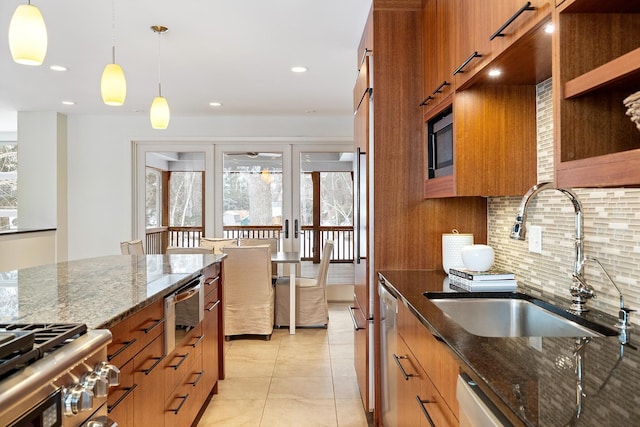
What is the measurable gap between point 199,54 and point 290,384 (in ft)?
8.77

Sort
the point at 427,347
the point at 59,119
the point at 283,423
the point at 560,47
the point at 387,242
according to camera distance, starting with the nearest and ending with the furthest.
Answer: the point at 560,47
the point at 427,347
the point at 387,242
the point at 283,423
the point at 59,119

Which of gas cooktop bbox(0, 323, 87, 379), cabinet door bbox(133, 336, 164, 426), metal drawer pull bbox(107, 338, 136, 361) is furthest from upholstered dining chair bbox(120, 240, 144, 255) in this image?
gas cooktop bbox(0, 323, 87, 379)

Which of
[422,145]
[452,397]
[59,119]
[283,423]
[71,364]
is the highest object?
[59,119]

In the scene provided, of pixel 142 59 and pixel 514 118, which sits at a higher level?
pixel 142 59

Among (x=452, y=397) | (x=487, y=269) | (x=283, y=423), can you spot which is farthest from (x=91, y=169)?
(x=452, y=397)

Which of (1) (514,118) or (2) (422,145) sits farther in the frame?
(2) (422,145)

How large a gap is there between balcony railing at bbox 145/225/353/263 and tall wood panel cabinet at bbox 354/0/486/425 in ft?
12.2

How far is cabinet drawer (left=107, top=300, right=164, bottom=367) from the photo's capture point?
1457 mm

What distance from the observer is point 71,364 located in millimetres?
1071

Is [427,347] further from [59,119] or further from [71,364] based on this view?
[59,119]

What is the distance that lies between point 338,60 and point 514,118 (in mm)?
2144

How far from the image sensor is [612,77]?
3.26ft

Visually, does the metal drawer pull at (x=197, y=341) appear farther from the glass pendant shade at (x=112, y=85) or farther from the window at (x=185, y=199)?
the window at (x=185, y=199)

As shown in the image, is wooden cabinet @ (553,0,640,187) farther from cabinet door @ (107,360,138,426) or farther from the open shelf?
cabinet door @ (107,360,138,426)
